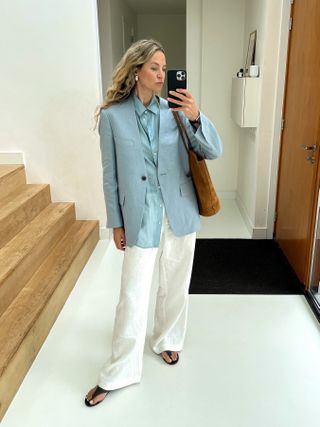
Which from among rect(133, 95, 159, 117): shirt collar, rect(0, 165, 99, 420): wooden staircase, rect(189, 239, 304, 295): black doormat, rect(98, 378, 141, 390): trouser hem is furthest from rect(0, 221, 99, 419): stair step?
rect(133, 95, 159, 117): shirt collar

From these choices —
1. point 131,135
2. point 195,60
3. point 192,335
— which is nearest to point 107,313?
point 192,335

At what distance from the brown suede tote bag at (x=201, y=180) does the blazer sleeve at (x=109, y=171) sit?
279mm

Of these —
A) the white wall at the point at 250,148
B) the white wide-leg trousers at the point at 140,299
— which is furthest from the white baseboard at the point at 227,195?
the white wide-leg trousers at the point at 140,299

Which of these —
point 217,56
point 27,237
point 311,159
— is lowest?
point 27,237

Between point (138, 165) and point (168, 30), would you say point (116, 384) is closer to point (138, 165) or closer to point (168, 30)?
point (138, 165)

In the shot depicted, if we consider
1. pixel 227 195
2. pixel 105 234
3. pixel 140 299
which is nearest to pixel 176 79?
pixel 140 299

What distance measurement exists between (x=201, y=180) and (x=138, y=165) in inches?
10.7

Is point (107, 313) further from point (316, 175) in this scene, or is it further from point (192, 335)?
point (316, 175)

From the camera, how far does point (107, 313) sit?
7.84 ft

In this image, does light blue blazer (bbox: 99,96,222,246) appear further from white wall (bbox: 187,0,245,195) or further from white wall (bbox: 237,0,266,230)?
white wall (bbox: 187,0,245,195)

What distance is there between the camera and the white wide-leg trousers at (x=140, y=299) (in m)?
1.62

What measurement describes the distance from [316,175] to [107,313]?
1.53 meters

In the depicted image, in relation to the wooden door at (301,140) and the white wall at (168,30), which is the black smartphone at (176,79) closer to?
the wooden door at (301,140)

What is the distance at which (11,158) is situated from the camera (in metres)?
3.29
